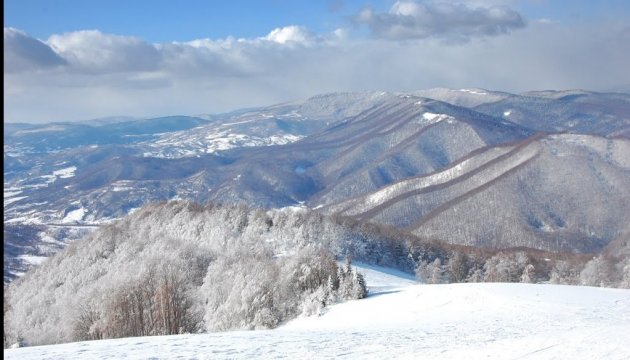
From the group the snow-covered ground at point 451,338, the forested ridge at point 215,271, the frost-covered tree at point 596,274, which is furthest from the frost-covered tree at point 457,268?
the snow-covered ground at point 451,338

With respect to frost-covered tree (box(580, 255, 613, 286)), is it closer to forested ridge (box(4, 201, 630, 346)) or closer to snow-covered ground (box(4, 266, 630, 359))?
forested ridge (box(4, 201, 630, 346))

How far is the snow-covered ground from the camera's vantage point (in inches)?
974

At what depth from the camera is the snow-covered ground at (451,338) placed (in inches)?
974

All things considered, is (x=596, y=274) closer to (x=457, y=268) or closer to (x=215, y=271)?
(x=457, y=268)

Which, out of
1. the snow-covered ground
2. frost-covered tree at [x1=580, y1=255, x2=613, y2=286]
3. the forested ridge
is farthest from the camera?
frost-covered tree at [x1=580, y1=255, x2=613, y2=286]

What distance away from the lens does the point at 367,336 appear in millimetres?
30797

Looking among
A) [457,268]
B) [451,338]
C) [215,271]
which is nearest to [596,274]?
[457,268]

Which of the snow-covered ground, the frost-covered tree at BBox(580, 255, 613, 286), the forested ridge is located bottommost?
the frost-covered tree at BBox(580, 255, 613, 286)

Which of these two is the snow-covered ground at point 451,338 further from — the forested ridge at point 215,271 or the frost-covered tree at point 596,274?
the frost-covered tree at point 596,274

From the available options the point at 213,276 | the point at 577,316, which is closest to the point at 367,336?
the point at 577,316

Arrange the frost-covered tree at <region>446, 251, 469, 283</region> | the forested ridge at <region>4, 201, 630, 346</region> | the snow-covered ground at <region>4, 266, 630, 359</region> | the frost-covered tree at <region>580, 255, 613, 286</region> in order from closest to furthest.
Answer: the snow-covered ground at <region>4, 266, 630, 359</region>
the forested ridge at <region>4, 201, 630, 346</region>
the frost-covered tree at <region>580, 255, 613, 286</region>
the frost-covered tree at <region>446, 251, 469, 283</region>

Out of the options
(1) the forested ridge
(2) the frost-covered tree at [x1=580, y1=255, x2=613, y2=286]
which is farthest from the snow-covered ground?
(2) the frost-covered tree at [x1=580, y1=255, x2=613, y2=286]

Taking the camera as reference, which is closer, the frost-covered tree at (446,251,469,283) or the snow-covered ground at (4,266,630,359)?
the snow-covered ground at (4,266,630,359)

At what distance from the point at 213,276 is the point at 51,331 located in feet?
69.5
